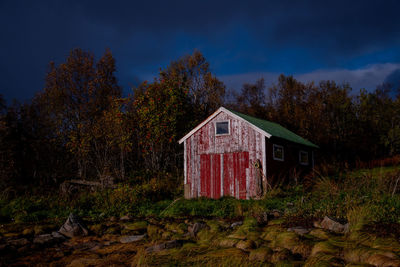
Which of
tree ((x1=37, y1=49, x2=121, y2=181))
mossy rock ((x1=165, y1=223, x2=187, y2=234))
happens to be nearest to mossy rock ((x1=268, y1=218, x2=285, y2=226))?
mossy rock ((x1=165, y1=223, x2=187, y2=234))

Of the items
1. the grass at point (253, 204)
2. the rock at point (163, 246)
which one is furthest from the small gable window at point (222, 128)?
the rock at point (163, 246)

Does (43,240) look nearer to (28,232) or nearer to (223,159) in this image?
(28,232)

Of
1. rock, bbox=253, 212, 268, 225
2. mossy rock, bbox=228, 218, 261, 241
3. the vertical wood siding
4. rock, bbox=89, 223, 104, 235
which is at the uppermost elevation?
the vertical wood siding

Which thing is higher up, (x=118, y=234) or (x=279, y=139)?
(x=279, y=139)

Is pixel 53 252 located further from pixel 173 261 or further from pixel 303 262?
pixel 303 262

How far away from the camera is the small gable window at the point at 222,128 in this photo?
17.7 metres

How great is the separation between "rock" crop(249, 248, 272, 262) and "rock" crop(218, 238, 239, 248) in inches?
27.3

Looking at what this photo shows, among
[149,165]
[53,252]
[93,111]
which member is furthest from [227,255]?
[93,111]

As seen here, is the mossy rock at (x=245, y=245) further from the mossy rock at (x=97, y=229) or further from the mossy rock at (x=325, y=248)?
the mossy rock at (x=97, y=229)

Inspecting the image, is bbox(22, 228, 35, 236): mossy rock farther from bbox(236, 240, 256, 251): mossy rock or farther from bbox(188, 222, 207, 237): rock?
bbox(236, 240, 256, 251): mossy rock

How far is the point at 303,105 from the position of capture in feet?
107

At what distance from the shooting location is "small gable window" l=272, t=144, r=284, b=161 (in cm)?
1755

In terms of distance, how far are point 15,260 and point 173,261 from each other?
11.3ft

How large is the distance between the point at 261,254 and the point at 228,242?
98 centimetres
